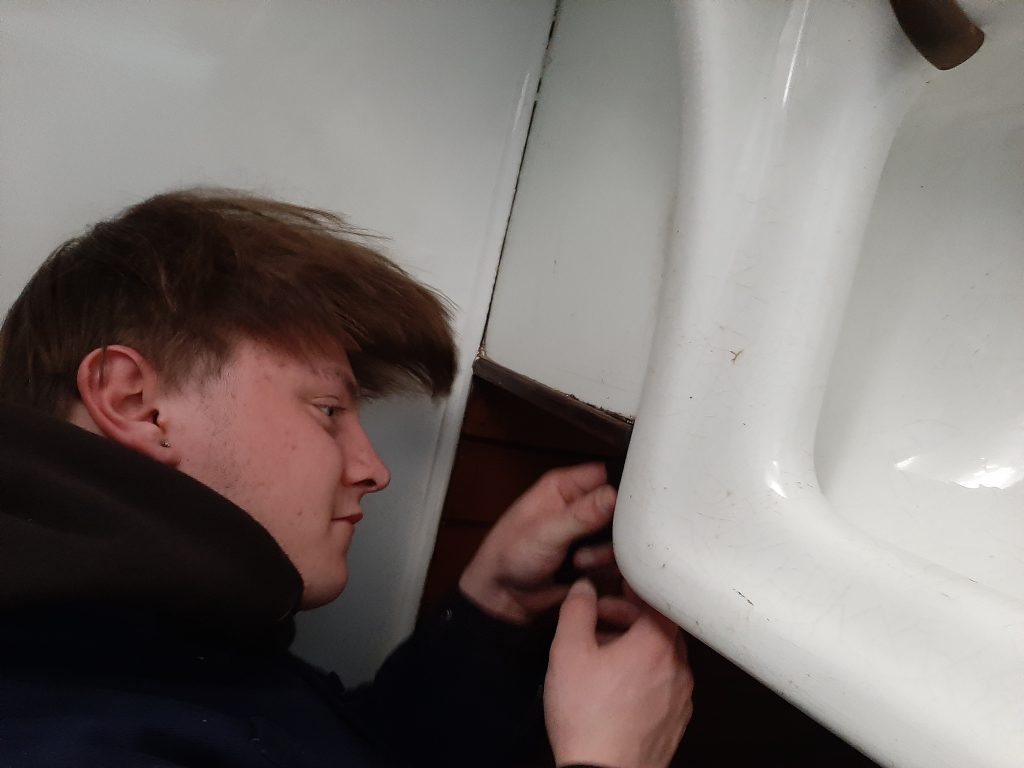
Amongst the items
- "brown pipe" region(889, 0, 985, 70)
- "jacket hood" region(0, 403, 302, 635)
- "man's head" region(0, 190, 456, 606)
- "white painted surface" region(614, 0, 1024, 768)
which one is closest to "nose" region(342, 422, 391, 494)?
"man's head" region(0, 190, 456, 606)

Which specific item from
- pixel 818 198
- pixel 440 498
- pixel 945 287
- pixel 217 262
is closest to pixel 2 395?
pixel 217 262

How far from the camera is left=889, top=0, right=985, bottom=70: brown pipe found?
0.99 feet

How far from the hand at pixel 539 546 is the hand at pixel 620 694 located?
0.34 ft

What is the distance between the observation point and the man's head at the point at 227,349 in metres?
0.43

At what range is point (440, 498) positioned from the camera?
780 mm

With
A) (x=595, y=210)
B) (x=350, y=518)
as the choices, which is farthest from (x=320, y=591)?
(x=595, y=210)

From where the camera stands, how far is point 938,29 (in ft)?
1.02

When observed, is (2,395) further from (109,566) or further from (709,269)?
(709,269)

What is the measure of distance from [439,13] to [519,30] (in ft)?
0.29

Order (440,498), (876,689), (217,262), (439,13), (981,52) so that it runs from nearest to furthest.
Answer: (876,689), (981,52), (217,262), (439,13), (440,498)

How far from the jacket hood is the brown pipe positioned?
1.43ft

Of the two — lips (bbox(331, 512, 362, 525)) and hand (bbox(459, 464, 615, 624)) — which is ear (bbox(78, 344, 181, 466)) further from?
hand (bbox(459, 464, 615, 624))

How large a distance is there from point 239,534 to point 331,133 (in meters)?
0.44

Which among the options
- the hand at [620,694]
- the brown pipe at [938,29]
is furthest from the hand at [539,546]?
the brown pipe at [938,29]
